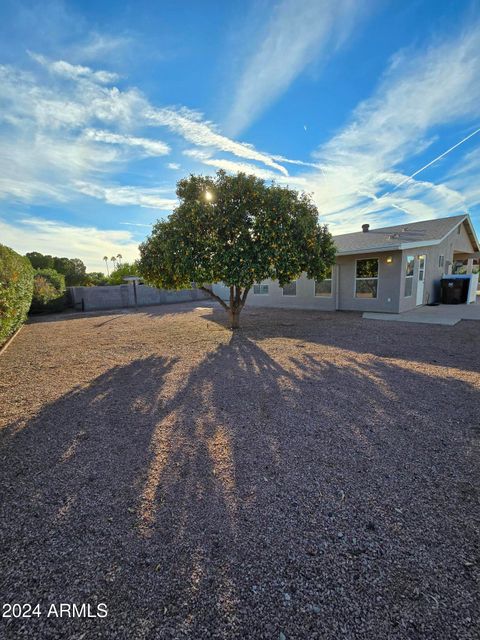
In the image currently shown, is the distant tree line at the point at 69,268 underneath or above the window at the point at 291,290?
above

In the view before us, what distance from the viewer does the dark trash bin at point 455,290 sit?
1307cm

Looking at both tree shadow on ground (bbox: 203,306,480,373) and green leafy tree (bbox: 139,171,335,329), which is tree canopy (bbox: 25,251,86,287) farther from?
green leafy tree (bbox: 139,171,335,329)

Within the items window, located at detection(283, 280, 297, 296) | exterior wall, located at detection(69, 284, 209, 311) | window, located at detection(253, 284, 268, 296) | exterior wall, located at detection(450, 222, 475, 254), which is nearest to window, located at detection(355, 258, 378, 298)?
window, located at detection(283, 280, 297, 296)

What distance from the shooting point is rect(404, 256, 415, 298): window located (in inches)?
434

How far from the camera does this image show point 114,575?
1519 millimetres

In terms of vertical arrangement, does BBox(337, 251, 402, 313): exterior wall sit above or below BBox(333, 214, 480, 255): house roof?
below

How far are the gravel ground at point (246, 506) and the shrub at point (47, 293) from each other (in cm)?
1138

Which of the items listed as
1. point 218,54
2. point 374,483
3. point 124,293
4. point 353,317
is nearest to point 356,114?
point 218,54

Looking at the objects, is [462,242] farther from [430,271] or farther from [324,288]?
[324,288]

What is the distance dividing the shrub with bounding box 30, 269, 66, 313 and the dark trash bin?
20394mm

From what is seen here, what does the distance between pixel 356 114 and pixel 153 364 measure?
31.4 ft

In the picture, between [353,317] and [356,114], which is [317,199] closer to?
[356,114]

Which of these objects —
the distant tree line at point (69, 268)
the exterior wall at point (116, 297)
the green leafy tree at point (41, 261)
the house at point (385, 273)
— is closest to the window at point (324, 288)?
the house at point (385, 273)

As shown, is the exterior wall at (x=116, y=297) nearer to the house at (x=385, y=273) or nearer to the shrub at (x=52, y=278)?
the shrub at (x=52, y=278)
